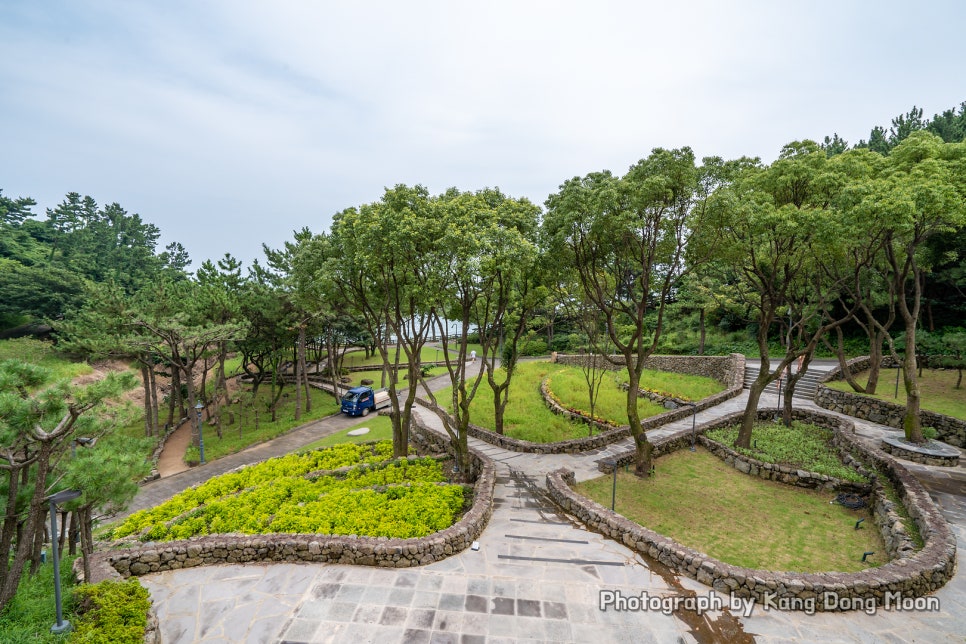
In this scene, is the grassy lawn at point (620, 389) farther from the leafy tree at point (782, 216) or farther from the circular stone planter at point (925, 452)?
the circular stone planter at point (925, 452)

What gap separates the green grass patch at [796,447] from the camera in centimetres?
1223

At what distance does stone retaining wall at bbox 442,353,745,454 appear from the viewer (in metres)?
14.6

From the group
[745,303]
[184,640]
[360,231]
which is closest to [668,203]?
[360,231]

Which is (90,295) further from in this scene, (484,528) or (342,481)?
(484,528)

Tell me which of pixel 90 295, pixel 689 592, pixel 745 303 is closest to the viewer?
pixel 689 592

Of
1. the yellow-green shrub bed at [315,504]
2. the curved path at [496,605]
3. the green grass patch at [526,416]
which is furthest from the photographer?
the green grass patch at [526,416]

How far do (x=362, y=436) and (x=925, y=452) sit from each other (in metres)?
21.6

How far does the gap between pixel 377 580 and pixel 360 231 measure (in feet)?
27.6

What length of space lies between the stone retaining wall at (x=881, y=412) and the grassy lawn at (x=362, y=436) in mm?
21064

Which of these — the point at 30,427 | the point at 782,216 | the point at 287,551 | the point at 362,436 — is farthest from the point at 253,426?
the point at 782,216

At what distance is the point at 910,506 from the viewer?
9.66m

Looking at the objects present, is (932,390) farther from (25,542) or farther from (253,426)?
(253,426)

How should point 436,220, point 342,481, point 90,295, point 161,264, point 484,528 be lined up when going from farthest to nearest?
1. point 161,264
2. point 90,295
3. point 342,481
4. point 436,220
5. point 484,528

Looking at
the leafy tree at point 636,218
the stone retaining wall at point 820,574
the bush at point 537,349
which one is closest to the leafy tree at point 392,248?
the leafy tree at point 636,218
